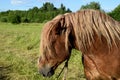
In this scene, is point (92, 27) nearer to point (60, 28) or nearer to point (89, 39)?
point (89, 39)

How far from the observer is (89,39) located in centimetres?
338

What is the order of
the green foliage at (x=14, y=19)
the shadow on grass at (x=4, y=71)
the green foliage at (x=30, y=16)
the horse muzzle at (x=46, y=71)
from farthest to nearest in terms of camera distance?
the green foliage at (x=30, y=16) → the green foliage at (x=14, y=19) → the shadow on grass at (x=4, y=71) → the horse muzzle at (x=46, y=71)

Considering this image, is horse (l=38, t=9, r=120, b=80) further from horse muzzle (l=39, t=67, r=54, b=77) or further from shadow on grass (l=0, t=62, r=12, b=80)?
shadow on grass (l=0, t=62, r=12, b=80)

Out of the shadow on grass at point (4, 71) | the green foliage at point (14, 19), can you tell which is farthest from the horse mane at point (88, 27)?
the green foliage at point (14, 19)

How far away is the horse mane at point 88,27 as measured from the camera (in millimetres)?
3371

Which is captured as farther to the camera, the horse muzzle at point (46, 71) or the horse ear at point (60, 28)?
the horse muzzle at point (46, 71)

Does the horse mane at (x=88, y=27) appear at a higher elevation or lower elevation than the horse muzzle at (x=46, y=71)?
higher

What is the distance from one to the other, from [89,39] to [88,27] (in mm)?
128

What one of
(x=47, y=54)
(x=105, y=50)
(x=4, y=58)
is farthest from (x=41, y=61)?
(x=4, y=58)

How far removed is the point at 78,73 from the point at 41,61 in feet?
14.2

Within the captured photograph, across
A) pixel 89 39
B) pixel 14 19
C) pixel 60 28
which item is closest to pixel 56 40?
pixel 60 28

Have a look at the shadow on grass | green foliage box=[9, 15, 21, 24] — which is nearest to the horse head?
the shadow on grass

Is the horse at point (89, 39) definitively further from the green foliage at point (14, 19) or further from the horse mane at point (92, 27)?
the green foliage at point (14, 19)

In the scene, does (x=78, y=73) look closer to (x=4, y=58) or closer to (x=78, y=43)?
(x=4, y=58)
